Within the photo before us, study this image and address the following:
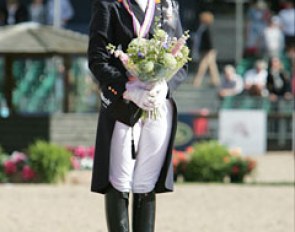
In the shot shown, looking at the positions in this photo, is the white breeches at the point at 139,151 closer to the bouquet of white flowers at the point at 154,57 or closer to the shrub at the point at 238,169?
the bouquet of white flowers at the point at 154,57

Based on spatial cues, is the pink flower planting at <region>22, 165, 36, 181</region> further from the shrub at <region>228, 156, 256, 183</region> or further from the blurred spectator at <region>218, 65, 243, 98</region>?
the blurred spectator at <region>218, 65, 243, 98</region>

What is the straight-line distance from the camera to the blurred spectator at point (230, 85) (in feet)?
73.4

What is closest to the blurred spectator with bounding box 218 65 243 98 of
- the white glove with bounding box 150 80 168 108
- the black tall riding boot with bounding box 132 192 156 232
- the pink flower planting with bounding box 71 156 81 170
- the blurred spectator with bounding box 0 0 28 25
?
the blurred spectator with bounding box 0 0 28 25

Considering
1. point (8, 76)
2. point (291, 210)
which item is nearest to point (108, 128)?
point (291, 210)

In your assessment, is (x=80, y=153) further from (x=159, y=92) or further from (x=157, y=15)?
(x=159, y=92)

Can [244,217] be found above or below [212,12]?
below

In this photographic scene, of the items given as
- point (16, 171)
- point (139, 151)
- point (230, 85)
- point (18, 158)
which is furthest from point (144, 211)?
point (230, 85)

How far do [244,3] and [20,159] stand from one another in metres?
13.9

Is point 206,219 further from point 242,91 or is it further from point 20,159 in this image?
point 242,91

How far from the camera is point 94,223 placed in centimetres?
1014

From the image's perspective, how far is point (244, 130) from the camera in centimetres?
2069

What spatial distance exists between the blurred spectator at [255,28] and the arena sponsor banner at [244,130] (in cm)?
423

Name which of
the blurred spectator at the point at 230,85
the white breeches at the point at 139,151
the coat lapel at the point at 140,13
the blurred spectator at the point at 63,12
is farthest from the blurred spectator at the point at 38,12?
the white breeches at the point at 139,151

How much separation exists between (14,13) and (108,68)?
17430mm
